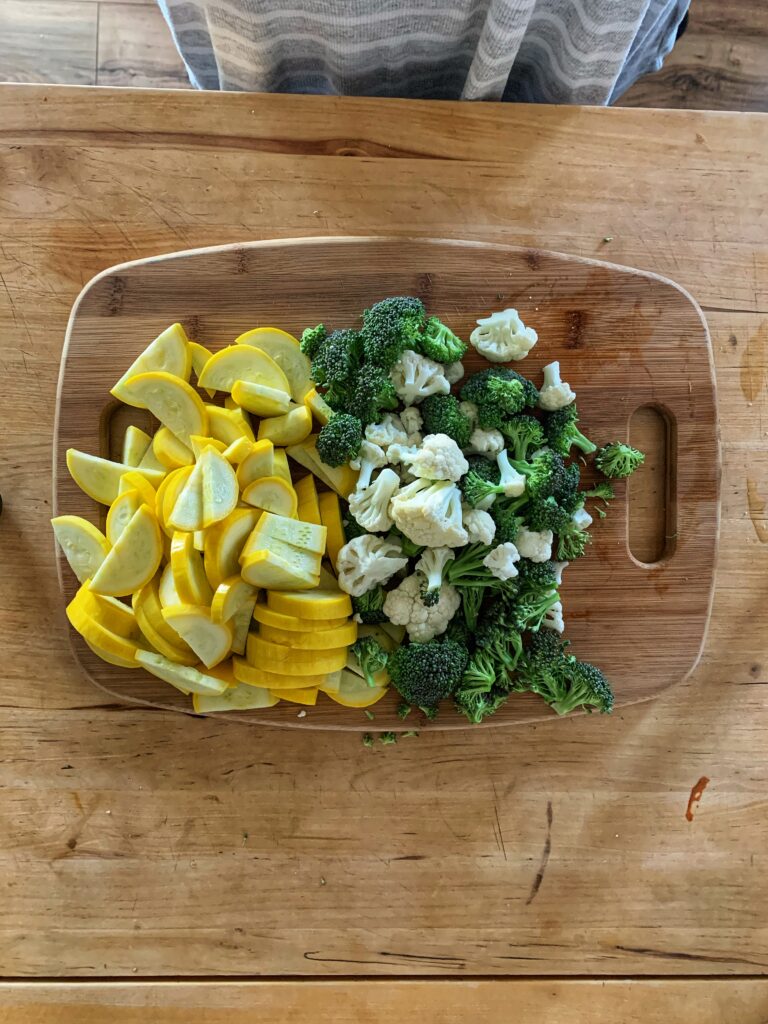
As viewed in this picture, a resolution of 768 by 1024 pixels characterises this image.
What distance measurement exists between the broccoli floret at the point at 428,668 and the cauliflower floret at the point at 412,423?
512 millimetres

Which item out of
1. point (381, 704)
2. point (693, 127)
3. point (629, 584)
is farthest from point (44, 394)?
point (693, 127)

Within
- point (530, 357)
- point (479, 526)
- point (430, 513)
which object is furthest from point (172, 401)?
point (530, 357)

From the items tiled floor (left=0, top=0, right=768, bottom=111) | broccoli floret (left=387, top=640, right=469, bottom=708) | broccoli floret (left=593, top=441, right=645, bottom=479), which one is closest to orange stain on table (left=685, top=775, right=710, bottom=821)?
broccoli floret (left=387, top=640, right=469, bottom=708)

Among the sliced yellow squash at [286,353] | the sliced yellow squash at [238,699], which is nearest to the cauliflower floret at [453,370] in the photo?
the sliced yellow squash at [286,353]

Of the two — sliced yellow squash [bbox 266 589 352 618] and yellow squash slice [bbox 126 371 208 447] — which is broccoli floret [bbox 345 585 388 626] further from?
yellow squash slice [bbox 126 371 208 447]

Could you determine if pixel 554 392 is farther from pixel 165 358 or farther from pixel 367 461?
pixel 165 358

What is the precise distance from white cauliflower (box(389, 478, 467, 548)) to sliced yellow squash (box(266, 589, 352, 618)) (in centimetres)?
23

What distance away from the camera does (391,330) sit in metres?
1.79

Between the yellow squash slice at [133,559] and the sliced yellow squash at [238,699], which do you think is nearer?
the yellow squash slice at [133,559]

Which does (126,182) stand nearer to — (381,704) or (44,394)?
(44,394)

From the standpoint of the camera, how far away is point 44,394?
79.2 inches

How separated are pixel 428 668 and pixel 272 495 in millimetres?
566

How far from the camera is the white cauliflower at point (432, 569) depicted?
183 cm

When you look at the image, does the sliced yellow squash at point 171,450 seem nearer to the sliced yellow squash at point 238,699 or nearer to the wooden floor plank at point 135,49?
the sliced yellow squash at point 238,699
